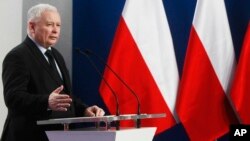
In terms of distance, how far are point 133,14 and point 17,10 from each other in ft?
2.68

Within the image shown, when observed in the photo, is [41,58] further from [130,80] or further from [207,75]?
[207,75]

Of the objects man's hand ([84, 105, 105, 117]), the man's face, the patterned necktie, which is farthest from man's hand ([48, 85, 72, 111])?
the man's face

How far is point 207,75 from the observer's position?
2789 mm

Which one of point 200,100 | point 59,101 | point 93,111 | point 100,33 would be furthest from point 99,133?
point 100,33

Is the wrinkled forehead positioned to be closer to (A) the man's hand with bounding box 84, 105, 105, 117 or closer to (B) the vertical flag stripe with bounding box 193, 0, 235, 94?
(A) the man's hand with bounding box 84, 105, 105, 117

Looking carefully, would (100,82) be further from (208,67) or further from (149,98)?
(208,67)

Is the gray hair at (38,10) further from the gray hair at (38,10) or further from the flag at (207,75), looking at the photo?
the flag at (207,75)

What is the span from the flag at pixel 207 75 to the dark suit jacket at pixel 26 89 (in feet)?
2.54

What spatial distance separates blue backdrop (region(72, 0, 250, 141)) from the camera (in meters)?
2.98

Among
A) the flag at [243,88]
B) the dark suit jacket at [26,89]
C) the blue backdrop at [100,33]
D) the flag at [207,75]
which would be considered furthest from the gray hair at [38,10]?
the flag at [243,88]

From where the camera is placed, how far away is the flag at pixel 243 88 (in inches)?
106

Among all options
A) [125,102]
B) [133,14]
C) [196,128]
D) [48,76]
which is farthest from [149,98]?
[48,76]

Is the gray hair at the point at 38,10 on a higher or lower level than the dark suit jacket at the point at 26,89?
higher

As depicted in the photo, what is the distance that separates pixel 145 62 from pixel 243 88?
592 millimetres
